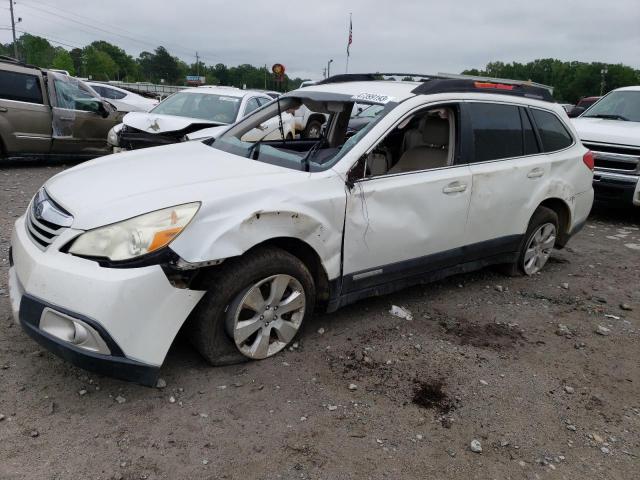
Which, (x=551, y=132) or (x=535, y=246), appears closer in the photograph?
(x=551, y=132)

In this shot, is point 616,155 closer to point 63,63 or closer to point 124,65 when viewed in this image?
point 63,63

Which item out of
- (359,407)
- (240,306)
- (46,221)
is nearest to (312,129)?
(240,306)

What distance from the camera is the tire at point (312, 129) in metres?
4.98

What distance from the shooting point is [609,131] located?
798 cm

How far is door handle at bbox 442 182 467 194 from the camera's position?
3.93 meters

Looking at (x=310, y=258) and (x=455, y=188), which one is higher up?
(x=455, y=188)

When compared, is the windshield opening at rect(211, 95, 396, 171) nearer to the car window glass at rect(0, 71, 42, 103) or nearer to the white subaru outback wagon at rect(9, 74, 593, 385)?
the white subaru outback wagon at rect(9, 74, 593, 385)

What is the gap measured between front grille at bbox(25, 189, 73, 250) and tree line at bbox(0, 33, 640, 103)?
3324 inches

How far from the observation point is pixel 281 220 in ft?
10.1

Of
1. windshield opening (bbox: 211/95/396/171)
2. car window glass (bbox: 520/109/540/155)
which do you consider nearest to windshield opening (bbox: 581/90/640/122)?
car window glass (bbox: 520/109/540/155)

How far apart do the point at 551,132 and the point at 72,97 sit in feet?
25.9

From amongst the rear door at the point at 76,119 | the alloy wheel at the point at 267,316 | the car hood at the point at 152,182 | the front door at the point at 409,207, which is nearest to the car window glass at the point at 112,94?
the rear door at the point at 76,119

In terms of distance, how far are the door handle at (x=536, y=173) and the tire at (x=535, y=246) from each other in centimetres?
37

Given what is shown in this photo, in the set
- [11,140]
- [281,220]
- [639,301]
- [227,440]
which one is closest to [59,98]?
[11,140]
